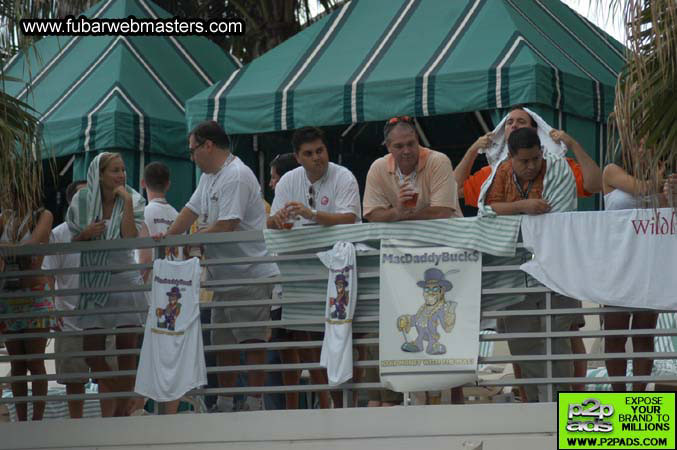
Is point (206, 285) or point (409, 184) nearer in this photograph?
point (409, 184)

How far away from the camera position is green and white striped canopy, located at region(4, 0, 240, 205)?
13.5 meters

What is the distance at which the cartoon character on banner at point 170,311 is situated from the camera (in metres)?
8.44

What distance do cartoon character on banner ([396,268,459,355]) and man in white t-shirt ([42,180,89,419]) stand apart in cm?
227

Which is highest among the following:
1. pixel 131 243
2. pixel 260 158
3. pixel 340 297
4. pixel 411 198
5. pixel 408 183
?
pixel 260 158

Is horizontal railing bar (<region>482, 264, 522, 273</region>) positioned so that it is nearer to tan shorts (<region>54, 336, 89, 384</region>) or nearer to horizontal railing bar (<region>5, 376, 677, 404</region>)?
horizontal railing bar (<region>5, 376, 677, 404</region>)

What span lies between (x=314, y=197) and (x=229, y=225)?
585mm

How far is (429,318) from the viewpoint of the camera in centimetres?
790

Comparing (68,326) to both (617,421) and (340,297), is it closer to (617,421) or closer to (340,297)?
(340,297)

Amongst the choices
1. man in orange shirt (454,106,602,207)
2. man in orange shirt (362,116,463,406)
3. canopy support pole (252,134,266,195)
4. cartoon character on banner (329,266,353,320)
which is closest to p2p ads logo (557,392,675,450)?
man in orange shirt (362,116,463,406)

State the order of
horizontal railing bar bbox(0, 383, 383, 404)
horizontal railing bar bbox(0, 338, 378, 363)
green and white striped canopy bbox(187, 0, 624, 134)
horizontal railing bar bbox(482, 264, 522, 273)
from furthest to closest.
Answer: green and white striped canopy bbox(187, 0, 624, 134), horizontal railing bar bbox(0, 338, 378, 363), horizontal railing bar bbox(0, 383, 383, 404), horizontal railing bar bbox(482, 264, 522, 273)

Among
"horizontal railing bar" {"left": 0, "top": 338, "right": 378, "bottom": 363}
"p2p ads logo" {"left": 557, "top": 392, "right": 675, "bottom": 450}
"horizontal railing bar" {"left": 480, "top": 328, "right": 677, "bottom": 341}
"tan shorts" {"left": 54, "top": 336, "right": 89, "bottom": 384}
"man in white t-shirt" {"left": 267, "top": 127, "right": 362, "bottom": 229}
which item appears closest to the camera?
"p2p ads logo" {"left": 557, "top": 392, "right": 675, "bottom": 450}

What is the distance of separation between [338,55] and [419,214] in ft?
15.6

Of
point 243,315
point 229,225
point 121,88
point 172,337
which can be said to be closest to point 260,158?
point 121,88

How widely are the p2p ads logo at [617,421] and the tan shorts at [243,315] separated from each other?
214 cm
